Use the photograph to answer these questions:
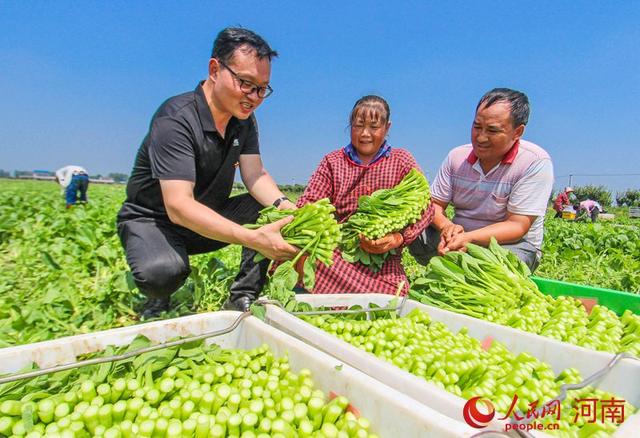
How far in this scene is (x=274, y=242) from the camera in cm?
271

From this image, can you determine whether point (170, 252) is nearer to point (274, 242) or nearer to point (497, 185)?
→ point (274, 242)

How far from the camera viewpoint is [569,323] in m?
2.34

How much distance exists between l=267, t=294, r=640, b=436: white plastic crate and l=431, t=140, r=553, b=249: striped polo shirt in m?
1.81

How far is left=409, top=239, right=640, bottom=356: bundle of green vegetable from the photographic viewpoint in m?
2.23

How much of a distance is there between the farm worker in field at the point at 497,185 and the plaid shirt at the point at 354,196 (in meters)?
0.44

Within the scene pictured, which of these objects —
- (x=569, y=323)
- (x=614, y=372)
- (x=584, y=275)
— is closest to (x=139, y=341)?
(x=614, y=372)

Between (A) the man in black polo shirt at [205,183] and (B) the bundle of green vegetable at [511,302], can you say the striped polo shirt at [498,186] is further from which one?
(A) the man in black polo shirt at [205,183]

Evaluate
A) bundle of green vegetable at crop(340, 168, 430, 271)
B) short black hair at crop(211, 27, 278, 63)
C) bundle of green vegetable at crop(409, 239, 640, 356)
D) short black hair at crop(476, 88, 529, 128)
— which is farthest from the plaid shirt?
short black hair at crop(211, 27, 278, 63)

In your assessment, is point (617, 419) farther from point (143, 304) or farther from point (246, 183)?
point (143, 304)

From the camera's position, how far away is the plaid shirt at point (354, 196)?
3.46 meters

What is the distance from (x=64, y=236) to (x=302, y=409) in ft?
20.9

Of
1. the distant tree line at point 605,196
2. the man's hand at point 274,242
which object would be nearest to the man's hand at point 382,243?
the man's hand at point 274,242

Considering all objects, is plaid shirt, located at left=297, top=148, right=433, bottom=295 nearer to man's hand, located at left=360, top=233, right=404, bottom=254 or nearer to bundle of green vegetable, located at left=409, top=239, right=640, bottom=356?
man's hand, located at left=360, top=233, right=404, bottom=254

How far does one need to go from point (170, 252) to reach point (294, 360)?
66.4 inches
